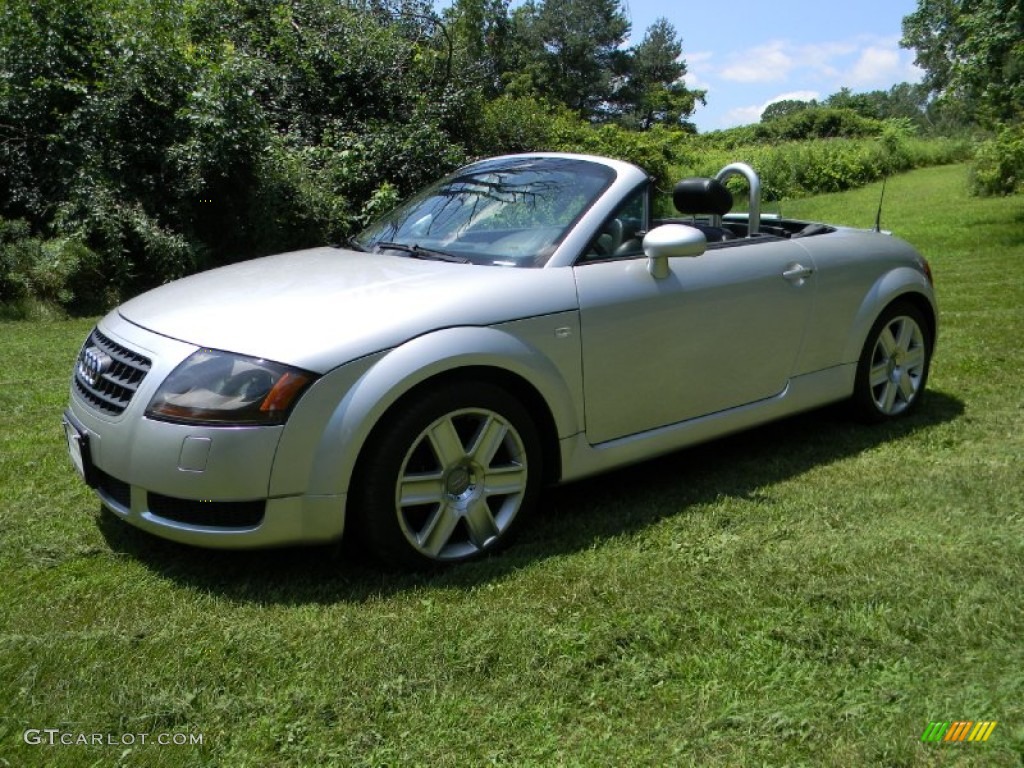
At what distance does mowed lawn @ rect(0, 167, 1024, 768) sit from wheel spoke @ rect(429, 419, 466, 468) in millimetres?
388

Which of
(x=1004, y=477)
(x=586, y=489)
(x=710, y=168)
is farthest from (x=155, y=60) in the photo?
(x=710, y=168)

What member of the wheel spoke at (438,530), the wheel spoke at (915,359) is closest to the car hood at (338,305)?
the wheel spoke at (438,530)

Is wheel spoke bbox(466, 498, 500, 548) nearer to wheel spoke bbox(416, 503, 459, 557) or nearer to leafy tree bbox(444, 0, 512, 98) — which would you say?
wheel spoke bbox(416, 503, 459, 557)

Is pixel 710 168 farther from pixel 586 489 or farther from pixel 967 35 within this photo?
pixel 586 489

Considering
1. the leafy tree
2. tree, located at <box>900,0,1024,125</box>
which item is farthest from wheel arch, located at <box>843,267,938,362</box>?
the leafy tree

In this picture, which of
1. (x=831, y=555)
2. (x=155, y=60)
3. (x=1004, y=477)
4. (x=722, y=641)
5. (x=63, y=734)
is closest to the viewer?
(x=63, y=734)

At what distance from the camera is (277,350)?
3039 millimetres

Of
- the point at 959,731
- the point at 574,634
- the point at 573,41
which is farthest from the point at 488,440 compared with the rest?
the point at 573,41

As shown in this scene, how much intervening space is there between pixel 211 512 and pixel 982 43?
14.6 m

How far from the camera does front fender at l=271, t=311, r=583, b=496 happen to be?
3031 mm

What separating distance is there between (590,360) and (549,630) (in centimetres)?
116

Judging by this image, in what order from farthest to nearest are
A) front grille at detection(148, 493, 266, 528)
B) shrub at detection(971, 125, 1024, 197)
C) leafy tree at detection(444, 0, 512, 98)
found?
shrub at detection(971, 125, 1024, 197)
leafy tree at detection(444, 0, 512, 98)
front grille at detection(148, 493, 266, 528)

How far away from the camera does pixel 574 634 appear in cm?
285

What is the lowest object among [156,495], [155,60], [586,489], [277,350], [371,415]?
[586,489]
